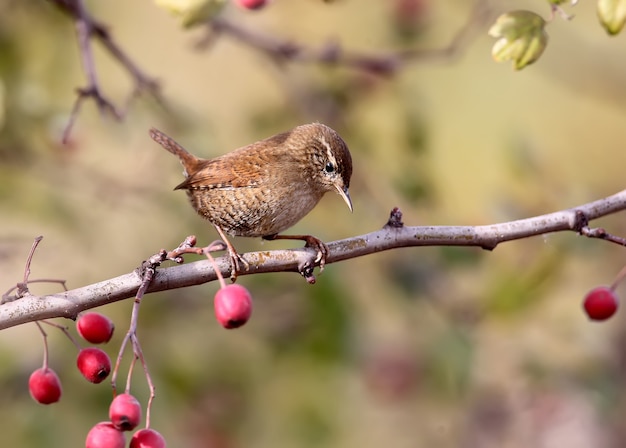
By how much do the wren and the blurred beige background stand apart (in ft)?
1.48

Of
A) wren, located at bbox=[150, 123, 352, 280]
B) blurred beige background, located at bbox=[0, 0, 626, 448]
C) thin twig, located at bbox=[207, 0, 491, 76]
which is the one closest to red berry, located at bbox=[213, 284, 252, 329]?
wren, located at bbox=[150, 123, 352, 280]

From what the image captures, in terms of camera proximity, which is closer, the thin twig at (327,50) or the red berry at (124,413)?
the red berry at (124,413)

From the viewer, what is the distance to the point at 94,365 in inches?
104

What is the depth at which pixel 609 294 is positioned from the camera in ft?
10.3

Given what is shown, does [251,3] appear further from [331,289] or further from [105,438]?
[331,289]

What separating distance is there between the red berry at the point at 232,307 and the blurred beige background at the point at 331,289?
1.85m

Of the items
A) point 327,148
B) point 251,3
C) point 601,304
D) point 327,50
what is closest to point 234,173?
point 327,148

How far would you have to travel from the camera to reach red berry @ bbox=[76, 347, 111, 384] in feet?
8.69

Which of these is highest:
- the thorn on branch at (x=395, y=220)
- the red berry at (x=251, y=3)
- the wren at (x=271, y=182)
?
the wren at (x=271, y=182)

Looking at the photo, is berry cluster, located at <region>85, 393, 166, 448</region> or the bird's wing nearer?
berry cluster, located at <region>85, 393, 166, 448</region>

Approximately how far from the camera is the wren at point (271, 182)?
4094 millimetres

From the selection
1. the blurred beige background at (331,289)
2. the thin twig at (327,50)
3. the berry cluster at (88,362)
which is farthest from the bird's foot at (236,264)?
the thin twig at (327,50)

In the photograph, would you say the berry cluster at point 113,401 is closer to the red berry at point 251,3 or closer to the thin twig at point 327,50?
the red berry at point 251,3

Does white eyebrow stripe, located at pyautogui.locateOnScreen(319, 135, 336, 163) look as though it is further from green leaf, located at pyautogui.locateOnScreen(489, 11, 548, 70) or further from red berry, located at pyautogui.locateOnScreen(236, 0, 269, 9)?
A: green leaf, located at pyautogui.locateOnScreen(489, 11, 548, 70)
